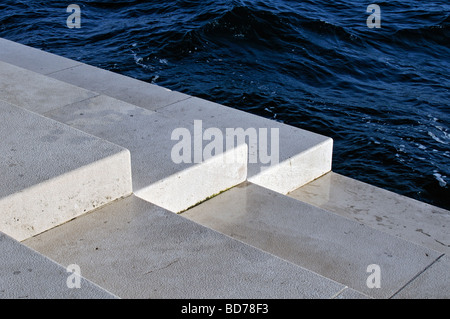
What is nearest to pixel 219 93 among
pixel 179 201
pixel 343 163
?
pixel 343 163

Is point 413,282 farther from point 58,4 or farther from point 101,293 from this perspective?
point 58,4

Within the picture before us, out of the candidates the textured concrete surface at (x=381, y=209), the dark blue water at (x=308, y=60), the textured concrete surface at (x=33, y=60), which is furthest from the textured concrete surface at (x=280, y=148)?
the textured concrete surface at (x=33, y=60)

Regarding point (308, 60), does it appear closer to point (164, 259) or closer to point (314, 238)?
point (314, 238)

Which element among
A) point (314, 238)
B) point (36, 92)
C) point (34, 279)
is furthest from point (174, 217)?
point (36, 92)

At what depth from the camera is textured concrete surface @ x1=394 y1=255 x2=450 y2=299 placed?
12.4 ft

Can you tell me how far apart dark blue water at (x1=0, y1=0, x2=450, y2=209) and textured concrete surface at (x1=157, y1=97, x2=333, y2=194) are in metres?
1.46

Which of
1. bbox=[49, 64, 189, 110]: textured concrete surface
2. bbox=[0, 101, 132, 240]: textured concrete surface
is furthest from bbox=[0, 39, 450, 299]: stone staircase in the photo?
bbox=[49, 64, 189, 110]: textured concrete surface

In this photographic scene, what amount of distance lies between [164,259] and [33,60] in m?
4.70

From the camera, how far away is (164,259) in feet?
11.3

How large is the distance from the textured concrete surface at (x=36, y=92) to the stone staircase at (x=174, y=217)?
19 millimetres

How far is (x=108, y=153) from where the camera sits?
392 cm

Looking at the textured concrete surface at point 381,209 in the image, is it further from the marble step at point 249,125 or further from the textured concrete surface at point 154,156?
the textured concrete surface at point 154,156

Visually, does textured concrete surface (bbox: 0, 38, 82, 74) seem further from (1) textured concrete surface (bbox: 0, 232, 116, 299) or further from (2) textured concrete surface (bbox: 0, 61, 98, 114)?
(1) textured concrete surface (bbox: 0, 232, 116, 299)

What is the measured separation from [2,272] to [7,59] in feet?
16.3
